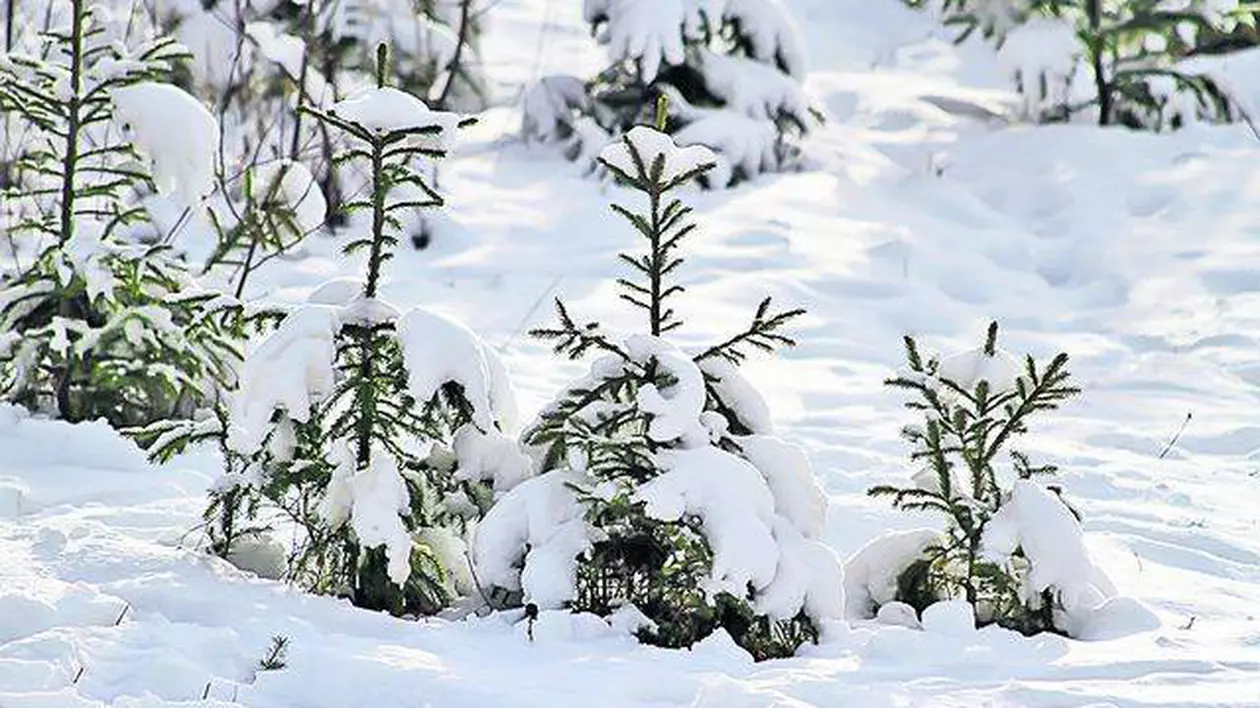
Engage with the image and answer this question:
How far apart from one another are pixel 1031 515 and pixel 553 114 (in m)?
6.36

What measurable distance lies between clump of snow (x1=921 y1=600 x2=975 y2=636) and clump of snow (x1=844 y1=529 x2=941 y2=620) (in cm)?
30

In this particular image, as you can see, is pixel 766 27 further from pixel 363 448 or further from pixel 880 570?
pixel 363 448

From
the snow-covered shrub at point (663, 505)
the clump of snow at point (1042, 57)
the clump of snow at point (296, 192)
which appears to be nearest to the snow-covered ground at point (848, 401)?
the snow-covered shrub at point (663, 505)

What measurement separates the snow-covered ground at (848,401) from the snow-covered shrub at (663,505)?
0.12m

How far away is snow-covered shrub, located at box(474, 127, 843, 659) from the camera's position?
373cm

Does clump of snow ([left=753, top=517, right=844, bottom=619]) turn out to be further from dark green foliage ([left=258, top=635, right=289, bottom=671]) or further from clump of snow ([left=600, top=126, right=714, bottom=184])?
dark green foliage ([left=258, top=635, right=289, bottom=671])

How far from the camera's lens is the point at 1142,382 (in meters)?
6.69

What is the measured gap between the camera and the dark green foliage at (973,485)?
401cm

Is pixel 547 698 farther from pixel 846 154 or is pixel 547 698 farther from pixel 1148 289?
pixel 846 154

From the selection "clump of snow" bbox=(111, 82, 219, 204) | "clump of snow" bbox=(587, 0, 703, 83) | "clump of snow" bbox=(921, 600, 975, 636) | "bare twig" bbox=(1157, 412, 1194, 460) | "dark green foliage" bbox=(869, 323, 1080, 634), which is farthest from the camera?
"clump of snow" bbox=(587, 0, 703, 83)

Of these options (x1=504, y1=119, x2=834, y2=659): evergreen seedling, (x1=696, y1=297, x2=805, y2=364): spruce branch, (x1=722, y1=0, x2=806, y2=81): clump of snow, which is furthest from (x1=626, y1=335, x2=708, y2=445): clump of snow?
(x1=722, y1=0, x2=806, y2=81): clump of snow

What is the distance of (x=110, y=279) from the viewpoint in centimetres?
496

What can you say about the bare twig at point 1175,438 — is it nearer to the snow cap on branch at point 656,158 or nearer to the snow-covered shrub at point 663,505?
the snow-covered shrub at point 663,505

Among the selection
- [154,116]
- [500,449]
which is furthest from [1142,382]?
[154,116]
